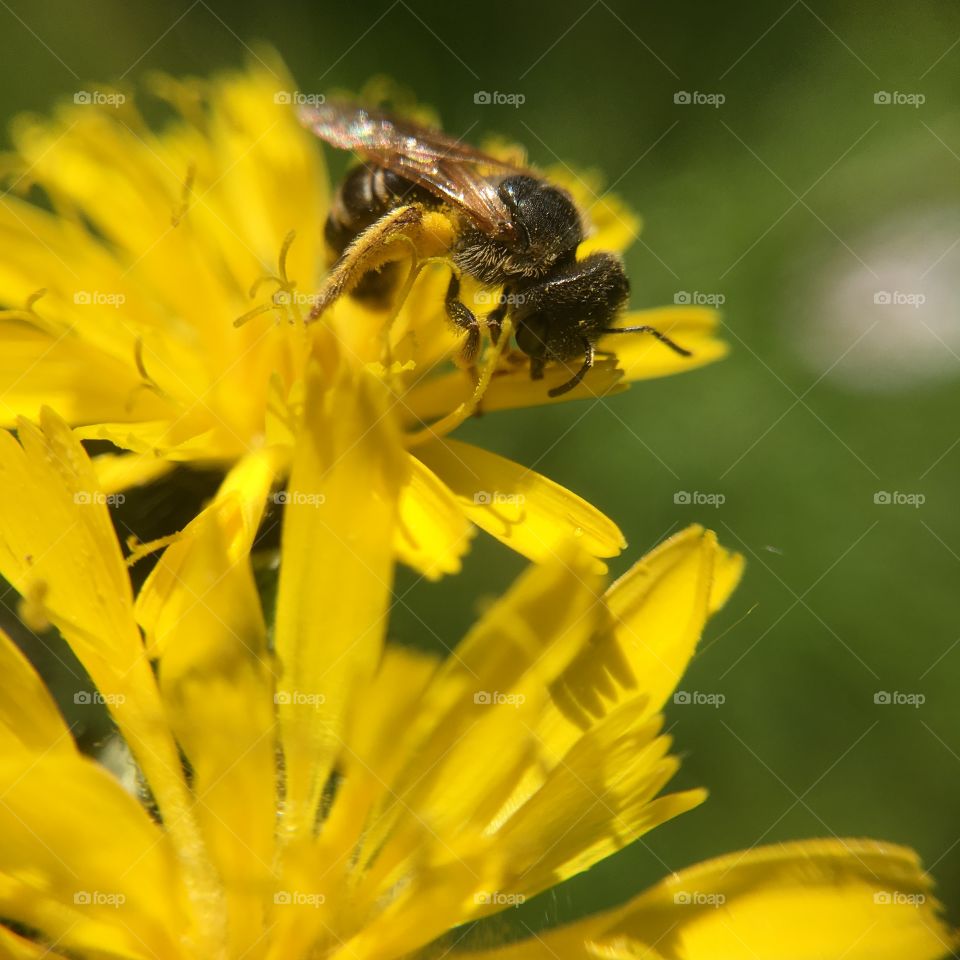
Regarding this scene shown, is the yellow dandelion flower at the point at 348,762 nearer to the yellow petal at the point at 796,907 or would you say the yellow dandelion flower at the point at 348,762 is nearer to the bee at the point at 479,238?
the yellow petal at the point at 796,907

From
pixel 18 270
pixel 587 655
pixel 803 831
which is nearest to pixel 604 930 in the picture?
pixel 587 655

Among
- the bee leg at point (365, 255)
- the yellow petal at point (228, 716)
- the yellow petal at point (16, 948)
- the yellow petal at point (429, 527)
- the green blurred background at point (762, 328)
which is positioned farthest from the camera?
the green blurred background at point (762, 328)

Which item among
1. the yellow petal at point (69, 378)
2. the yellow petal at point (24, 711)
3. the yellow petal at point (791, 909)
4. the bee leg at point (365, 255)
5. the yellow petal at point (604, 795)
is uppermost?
the bee leg at point (365, 255)

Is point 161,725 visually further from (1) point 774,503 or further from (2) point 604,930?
(1) point 774,503

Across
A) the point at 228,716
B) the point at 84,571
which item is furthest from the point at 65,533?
the point at 228,716

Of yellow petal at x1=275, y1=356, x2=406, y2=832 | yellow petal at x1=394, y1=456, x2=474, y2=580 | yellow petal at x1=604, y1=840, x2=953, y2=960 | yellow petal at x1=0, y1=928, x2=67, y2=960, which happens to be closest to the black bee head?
yellow petal at x1=394, y1=456, x2=474, y2=580

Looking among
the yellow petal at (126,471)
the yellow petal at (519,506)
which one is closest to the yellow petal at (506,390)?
the yellow petal at (519,506)

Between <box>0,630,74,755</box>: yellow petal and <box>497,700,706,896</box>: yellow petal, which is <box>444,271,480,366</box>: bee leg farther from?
<box>0,630,74,755</box>: yellow petal
